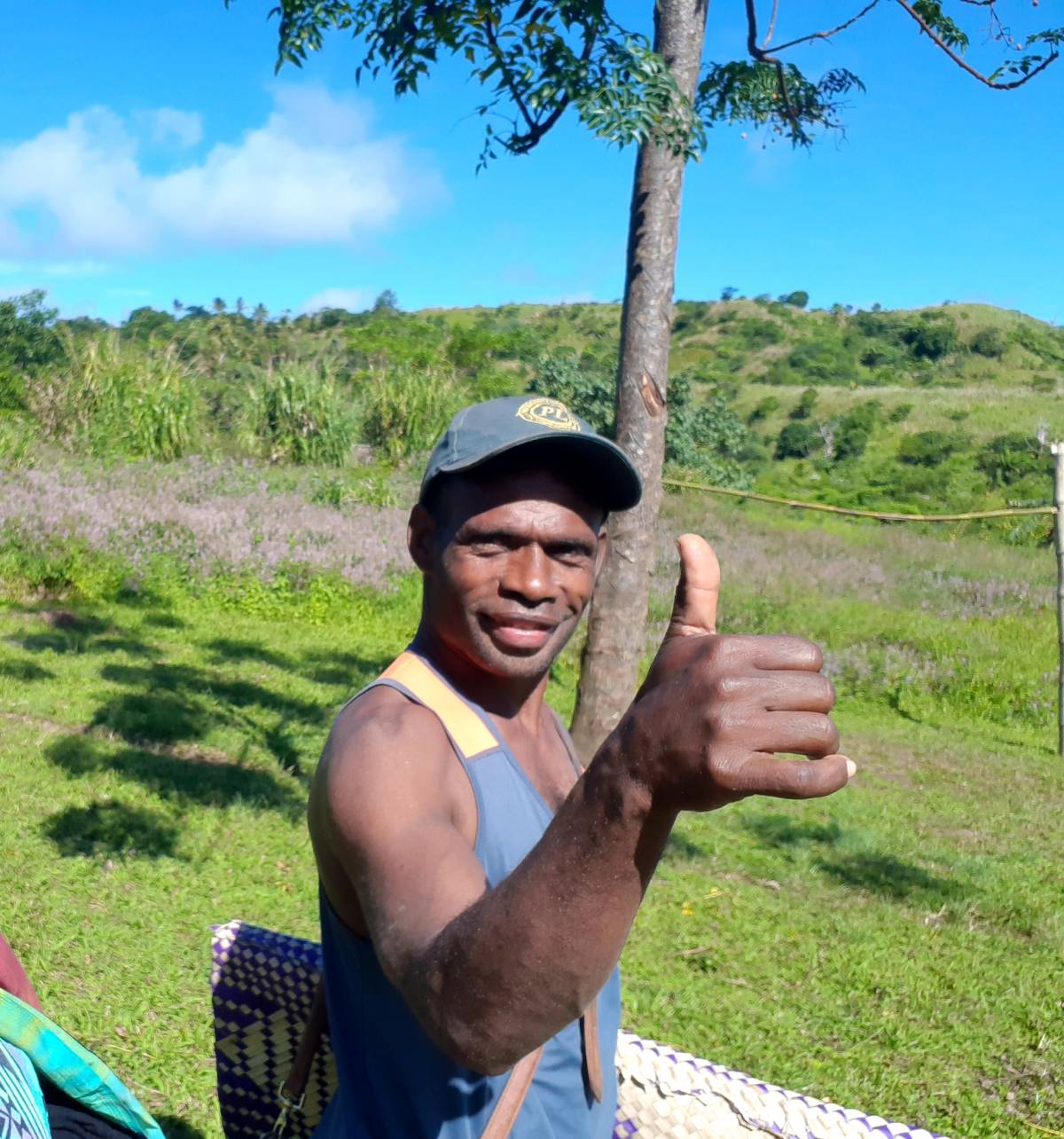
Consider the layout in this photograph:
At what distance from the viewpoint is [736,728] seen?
0.98 m

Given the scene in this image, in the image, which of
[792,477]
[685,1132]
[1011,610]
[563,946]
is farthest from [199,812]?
[792,477]

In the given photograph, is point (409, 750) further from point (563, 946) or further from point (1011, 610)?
point (1011, 610)

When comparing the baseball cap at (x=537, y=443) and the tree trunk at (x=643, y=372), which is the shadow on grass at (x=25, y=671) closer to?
the tree trunk at (x=643, y=372)

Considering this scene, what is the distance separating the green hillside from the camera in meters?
14.4

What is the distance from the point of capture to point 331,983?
147 cm

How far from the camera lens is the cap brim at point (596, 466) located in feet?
4.68

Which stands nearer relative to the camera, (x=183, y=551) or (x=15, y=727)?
(x=15, y=727)

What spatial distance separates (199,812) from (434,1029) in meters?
4.41

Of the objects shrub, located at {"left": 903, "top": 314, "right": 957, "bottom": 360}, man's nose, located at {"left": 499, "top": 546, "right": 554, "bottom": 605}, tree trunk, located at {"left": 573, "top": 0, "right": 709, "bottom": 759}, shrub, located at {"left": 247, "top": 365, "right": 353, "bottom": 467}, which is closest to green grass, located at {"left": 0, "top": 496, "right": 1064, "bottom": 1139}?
tree trunk, located at {"left": 573, "top": 0, "right": 709, "bottom": 759}

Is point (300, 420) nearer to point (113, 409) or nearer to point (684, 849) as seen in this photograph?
point (113, 409)

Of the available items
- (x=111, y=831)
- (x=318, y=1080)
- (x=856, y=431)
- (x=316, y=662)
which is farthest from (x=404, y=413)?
(x=856, y=431)

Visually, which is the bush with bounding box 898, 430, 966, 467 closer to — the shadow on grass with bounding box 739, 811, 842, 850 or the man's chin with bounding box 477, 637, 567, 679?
the shadow on grass with bounding box 739, 811, 842, 850

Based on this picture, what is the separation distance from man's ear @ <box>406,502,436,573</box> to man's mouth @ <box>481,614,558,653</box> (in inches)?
5.0

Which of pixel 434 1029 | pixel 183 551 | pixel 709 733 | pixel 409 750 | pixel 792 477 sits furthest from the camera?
pixel 792 477
